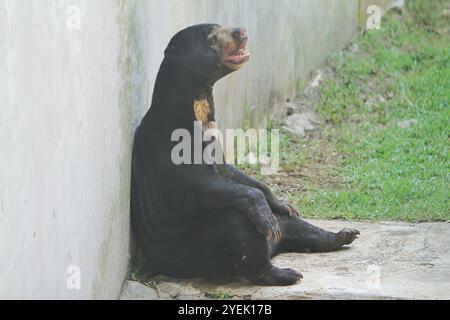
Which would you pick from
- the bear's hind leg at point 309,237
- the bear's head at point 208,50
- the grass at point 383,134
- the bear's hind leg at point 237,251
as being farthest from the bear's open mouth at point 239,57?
the grass at point 383,134

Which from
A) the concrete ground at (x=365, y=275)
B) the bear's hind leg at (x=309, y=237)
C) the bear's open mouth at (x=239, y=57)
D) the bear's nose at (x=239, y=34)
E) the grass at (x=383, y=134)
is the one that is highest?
the bear's nose at (x=239, y=34)

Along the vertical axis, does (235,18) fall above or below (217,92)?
above

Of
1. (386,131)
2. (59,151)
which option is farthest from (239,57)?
(386,131)

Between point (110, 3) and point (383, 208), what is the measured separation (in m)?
3.13

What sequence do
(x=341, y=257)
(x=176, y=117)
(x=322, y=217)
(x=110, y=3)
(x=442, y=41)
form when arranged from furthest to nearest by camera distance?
1. (x=442, y=41)
2. (x=322, y=217)
3. (x=341, y=257)
4. (x=176, y=117)
5. (x=110, y=3)

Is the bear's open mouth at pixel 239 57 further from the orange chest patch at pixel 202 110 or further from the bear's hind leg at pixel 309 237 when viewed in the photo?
the bear's hind leg at pixel 309 237

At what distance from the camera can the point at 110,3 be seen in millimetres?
4703

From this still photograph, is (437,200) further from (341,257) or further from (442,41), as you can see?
(442,41)

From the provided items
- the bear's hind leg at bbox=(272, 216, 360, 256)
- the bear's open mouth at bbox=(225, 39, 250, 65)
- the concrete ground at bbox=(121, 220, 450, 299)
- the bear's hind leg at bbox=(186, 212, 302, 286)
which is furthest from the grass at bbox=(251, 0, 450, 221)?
the bear's open mouth at bbox=(225, 39, 250, 65)

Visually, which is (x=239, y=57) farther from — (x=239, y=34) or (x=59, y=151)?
(x=59, y=151)

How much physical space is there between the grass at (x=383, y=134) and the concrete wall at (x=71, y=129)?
6.08 feet

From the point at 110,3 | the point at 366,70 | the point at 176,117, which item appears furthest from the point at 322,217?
the point at 366,70

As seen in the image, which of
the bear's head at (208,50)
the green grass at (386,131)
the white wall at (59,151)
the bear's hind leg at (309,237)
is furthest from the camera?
the green grass at (386,131)

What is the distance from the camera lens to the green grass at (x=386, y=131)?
7.15 metres
